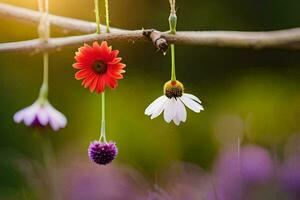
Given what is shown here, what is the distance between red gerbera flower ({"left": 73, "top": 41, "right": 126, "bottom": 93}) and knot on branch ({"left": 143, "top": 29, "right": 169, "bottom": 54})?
1.3 inches

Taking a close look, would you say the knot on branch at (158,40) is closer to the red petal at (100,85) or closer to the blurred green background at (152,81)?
the red petal at (100,85)

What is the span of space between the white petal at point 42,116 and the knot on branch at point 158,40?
12 centimetres

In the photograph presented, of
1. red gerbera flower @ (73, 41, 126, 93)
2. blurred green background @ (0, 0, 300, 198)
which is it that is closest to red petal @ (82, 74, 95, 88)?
red gerbera flower @ (73, 41, 126, 93)

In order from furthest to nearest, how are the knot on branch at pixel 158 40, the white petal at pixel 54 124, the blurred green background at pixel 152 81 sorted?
the blurred green background at pixel 152 81, the white petal at pixel 54 124, the knot on branch at pixel 158 40

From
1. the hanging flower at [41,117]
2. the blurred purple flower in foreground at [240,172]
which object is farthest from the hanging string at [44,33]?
the blurred purple flower in foreground at [240,172]

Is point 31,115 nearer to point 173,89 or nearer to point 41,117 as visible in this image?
point 41,117

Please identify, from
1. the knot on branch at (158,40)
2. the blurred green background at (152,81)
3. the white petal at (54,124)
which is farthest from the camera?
the blurred green background at (152,81)

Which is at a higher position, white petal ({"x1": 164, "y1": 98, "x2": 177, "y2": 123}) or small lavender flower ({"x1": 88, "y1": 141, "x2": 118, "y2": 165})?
white petal ({"x1": 164, "y1": 98, "x2": 177, "y2": 123})

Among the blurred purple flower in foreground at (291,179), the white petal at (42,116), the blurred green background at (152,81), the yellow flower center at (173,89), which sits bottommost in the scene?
the blurred purple flower in foreground at (291,179)

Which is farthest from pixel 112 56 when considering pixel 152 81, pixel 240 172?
pixel 152 81

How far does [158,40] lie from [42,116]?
0.14 metres

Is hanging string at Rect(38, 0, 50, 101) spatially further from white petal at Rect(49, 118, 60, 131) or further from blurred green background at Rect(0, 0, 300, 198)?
blurred green background at Rect(0, 0, 300, 198)

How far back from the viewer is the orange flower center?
53 cm

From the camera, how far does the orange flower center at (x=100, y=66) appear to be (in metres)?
0.53
